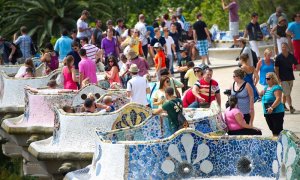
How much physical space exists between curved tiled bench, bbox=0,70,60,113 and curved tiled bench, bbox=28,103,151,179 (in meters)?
5.76

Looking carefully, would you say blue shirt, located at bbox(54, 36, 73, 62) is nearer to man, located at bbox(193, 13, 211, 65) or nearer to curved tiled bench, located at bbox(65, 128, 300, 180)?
man, located at bbox(193, 13, 211, 65)

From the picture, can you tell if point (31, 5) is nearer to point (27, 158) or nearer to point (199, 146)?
point (27, 158)

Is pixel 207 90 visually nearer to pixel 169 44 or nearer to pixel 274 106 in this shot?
pixel 274 106

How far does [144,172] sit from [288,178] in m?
2.17

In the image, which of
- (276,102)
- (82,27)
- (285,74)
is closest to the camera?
(276,102)

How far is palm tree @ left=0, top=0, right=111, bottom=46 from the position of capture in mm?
41062

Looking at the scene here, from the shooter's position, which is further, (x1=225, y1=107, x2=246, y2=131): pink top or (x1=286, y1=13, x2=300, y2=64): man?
(x1=286, y1=13, x2=300, y2=64): man

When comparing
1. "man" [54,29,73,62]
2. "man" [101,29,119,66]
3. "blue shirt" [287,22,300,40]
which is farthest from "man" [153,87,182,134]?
"blue shirt" [287,22,300,40]

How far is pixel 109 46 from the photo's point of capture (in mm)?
32094

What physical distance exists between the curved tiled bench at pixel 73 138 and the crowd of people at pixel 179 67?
27 cm

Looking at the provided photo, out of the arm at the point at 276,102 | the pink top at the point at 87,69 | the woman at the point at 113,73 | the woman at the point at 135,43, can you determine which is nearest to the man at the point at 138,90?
the arm at the point at 276,102

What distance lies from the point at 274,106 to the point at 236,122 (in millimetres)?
1966

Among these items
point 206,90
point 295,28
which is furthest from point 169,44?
point 206,90

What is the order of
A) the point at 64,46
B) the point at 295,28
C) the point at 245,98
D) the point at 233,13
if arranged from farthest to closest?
1. the point at 233,13
2. the point at 295,28
3. the point at 64,46
4. the point at 245,98
